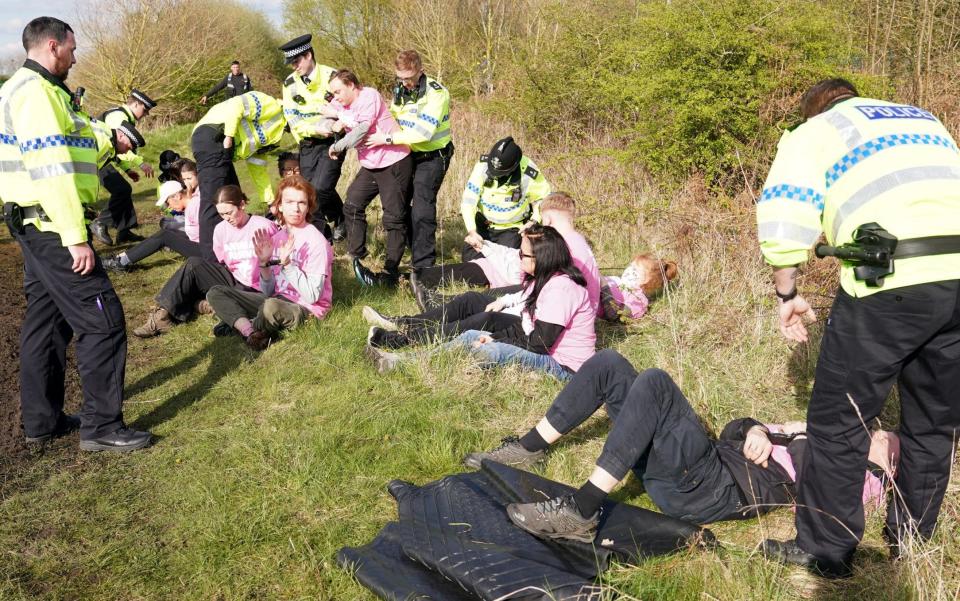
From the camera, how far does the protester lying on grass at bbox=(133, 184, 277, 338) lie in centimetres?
572

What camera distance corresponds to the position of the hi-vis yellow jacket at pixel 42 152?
11.5 feet

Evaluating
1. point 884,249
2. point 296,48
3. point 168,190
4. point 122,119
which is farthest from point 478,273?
point 122,119

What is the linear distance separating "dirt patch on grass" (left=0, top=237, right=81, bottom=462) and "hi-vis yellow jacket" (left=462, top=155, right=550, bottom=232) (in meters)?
3.47

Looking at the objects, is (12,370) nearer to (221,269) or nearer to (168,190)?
(221,269)

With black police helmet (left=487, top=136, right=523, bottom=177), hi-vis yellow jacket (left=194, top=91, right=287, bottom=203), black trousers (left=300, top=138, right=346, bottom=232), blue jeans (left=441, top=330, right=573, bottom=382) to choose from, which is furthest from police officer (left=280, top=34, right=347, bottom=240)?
blue jeans (left=441, top=330, right=573, bottom=382)

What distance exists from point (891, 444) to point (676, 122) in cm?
464

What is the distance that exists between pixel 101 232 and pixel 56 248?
18.0 feet

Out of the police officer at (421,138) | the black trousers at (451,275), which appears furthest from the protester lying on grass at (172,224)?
the black trousers at (451,275)

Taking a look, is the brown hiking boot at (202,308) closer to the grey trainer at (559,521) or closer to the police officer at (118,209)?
the police officer at (118,209)

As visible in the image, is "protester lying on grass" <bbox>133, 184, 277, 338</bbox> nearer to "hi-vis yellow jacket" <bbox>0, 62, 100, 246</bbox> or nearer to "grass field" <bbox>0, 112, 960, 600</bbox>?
"grass field" <bbox>0, 112, 960, 600</bbox>

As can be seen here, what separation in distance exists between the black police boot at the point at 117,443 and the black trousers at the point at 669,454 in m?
2.58

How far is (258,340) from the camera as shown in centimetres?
527

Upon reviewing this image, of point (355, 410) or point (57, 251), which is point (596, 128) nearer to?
point (355, 410)

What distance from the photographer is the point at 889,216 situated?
2420mm
